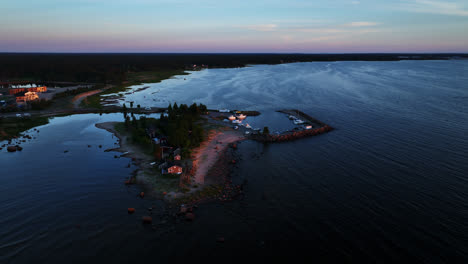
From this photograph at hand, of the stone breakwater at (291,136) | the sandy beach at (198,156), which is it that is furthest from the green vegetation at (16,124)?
the stone breakwater at (291,136)

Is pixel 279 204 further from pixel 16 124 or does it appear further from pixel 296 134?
pixel 16 124

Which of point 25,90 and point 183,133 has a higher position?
point 25,90

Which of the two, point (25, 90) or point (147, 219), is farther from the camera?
point (25, 90)

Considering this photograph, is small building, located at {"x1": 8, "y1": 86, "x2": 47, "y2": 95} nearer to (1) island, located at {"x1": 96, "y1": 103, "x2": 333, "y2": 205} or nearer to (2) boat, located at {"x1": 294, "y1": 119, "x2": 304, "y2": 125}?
(1) island, located at {"x1": 96, "y1": 103, "x2": 333, "y2": 205}

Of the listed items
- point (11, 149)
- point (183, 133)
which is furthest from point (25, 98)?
point (183, 133)

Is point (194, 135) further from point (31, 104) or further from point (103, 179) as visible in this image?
point (31, 104)

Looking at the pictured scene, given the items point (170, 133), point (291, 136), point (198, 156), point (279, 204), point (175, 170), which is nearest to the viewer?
point (279, 204)

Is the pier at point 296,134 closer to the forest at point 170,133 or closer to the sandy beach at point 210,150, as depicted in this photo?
the sandy beach at point 210,150
